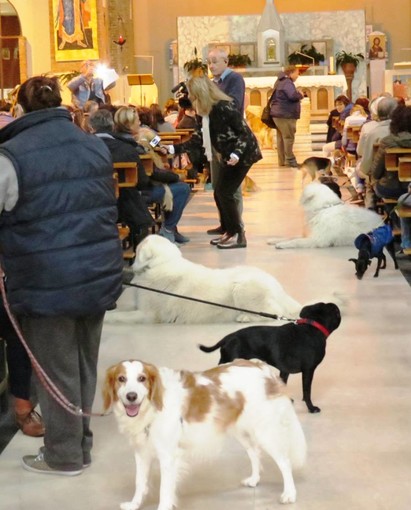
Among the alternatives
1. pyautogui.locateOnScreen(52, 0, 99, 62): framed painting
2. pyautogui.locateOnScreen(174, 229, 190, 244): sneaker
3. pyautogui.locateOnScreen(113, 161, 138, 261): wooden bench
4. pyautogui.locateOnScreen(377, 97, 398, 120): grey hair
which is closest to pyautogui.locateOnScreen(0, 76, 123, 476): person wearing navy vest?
pyautogui.locateOnScreen(113, 161, 138, 261): wooden bench

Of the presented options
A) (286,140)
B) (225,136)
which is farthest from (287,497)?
(286,140)

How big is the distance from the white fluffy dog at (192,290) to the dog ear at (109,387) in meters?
3.33

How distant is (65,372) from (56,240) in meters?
0.52

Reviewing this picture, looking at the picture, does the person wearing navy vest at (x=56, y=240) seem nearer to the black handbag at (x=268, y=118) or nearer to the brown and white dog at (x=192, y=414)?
the brown and white dog at (x=192, y=414)

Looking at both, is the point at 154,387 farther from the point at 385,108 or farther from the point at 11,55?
the point at 11,55

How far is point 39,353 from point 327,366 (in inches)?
89.8

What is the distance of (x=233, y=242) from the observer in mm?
10828

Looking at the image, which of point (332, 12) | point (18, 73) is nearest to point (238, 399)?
point (18, 73)

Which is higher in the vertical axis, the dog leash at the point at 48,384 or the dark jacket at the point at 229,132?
the dark jacket at the point at 229,132

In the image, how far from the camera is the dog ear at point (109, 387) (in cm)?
391

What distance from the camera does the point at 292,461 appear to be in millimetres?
4230

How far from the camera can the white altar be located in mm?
25078

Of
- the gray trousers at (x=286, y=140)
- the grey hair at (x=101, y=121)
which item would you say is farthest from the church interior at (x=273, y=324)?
the grey hair at (x=101, y=121)

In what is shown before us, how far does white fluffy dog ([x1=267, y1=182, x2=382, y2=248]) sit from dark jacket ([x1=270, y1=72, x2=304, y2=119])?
9.26 meters
